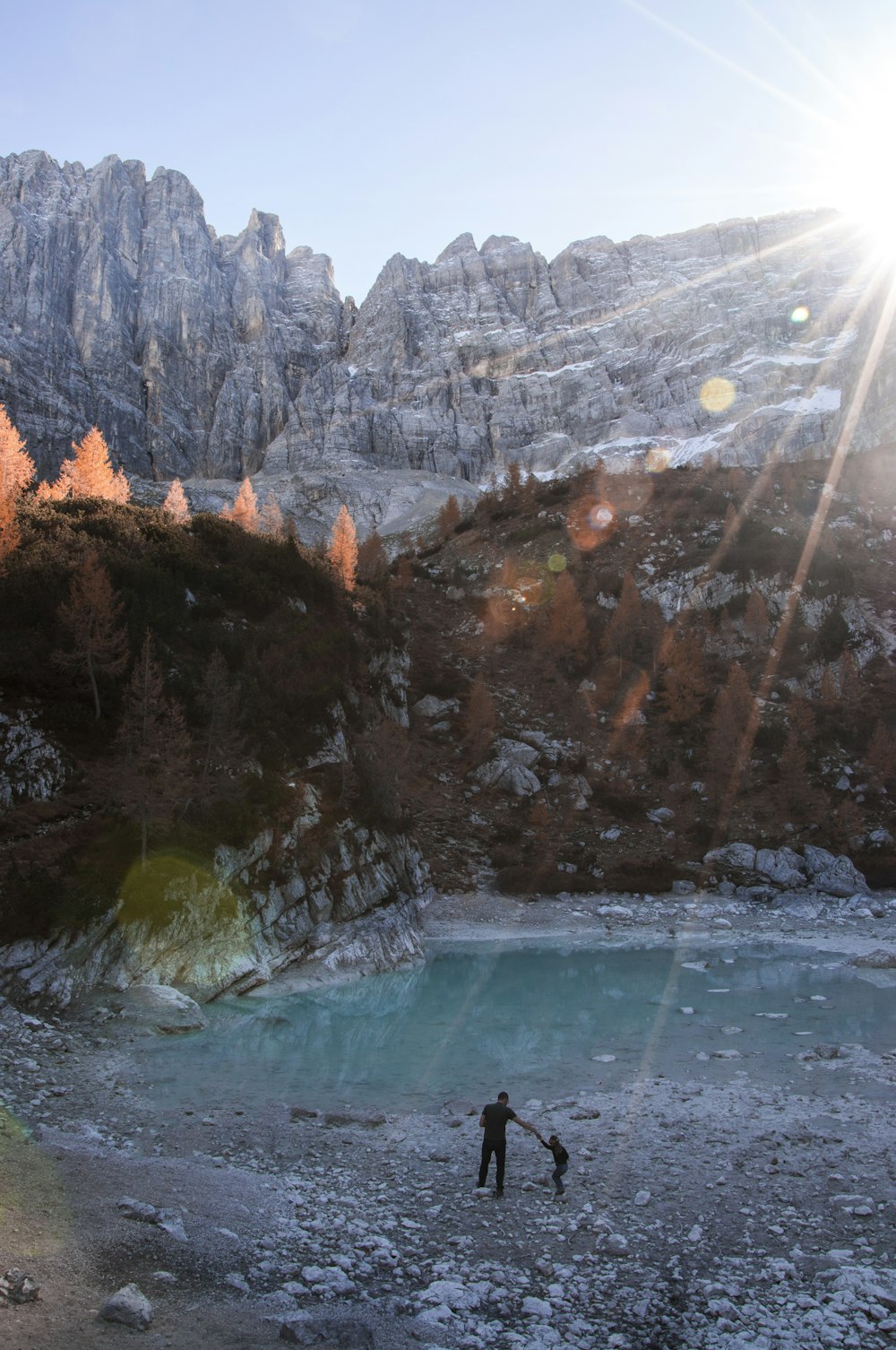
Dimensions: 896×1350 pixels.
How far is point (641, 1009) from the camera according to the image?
2730 cm

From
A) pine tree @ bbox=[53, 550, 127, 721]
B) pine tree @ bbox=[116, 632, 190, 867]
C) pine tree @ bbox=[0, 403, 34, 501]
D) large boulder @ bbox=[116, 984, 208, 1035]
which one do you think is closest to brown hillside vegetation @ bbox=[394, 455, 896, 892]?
pine tree @ bbox=[116, 632, 190, 867]

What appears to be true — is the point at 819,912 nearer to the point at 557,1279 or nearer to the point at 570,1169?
the point at 570,1169

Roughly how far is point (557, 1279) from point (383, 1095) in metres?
9.19

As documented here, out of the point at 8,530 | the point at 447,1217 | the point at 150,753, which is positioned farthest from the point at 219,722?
the point at 447,1217

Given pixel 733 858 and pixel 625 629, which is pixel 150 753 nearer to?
pixel 733 858

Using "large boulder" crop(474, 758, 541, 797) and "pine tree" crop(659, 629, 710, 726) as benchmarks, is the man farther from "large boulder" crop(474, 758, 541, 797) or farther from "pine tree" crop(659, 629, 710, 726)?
"pine tree" crop(659, 629, 710, 726)

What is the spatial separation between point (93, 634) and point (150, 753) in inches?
282

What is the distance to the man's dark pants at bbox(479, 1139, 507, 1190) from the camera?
13750mm

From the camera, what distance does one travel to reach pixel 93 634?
34250 mm

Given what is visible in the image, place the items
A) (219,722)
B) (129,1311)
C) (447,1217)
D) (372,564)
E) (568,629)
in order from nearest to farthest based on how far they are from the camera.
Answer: (129,1311) → (447,1217) → (219,722) → (568,629) → (372,564)

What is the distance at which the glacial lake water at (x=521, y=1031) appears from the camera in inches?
774

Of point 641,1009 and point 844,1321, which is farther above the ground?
point 844,1321

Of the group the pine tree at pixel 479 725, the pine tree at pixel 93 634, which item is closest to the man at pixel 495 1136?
the pine tree at pixel 93 634

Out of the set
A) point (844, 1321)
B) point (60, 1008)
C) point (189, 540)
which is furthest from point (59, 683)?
point (844, 1321)
